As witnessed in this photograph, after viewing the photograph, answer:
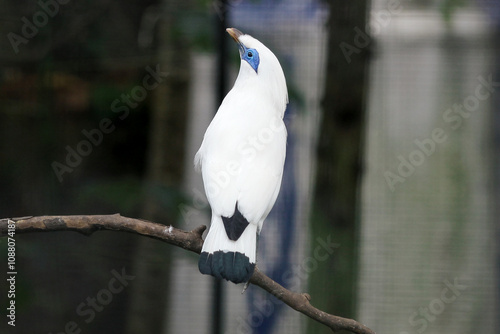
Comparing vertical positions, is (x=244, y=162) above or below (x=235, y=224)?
above

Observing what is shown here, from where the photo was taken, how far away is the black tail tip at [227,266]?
1.37 m

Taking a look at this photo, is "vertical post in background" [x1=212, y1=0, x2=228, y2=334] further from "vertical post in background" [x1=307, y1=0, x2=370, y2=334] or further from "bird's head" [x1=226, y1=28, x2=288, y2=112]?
"bird's head" [x1=226, y1=28, x2=288, y2=112]

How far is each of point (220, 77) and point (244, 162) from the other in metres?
0.80

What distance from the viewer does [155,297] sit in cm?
258

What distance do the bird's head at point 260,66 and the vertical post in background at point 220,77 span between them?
0.60 meters

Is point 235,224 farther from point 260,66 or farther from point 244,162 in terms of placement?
point 260,66

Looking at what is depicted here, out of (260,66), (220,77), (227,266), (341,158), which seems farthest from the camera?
(220,77)

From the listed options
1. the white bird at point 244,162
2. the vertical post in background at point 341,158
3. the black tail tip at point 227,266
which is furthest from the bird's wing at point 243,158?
the vertical post in background at point 341,158

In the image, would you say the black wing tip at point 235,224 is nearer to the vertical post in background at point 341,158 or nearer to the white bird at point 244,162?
the white bird at point 244,162

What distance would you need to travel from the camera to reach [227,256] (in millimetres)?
1398

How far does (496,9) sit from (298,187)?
3.24ft

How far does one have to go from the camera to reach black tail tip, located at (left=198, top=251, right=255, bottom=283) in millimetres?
1369

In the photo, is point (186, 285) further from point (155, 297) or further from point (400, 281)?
point (400, 281)

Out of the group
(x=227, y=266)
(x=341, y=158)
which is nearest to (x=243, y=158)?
(x=227, y=266)
